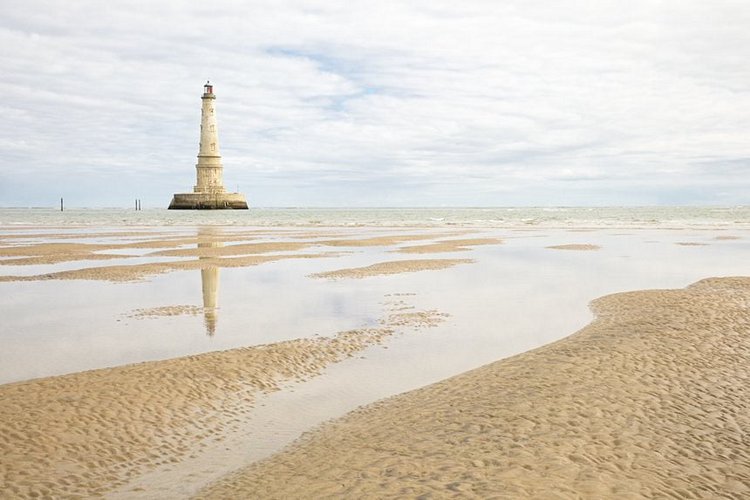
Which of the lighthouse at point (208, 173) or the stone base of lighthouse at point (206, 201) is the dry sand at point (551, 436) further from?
the stone base of lighthouse at point (206, 201)

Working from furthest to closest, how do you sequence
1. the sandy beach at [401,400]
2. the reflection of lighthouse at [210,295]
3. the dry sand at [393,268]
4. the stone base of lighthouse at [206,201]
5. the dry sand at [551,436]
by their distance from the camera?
the stone base of lighthouse at [206,201]
the dry sand at [393,268]
the reflection of lighthouse at [210,295]
the sandy beach at [401,400]
the dry sand at [551,436]

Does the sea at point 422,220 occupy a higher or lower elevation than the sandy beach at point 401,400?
higher

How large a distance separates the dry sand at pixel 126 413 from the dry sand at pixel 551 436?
137 centimetres

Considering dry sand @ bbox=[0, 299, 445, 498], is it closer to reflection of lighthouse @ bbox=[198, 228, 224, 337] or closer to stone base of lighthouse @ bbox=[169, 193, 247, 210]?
reflection of lighthouse @ bbox=[198, 228, 224, 337]

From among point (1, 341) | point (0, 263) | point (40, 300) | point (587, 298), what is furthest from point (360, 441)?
point (0, 263)

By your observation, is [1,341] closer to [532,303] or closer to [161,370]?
[161,370]

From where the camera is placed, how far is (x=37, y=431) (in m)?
6.99

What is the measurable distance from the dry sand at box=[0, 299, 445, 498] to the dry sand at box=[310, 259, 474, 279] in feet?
35.7

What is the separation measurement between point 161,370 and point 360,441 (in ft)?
14.2

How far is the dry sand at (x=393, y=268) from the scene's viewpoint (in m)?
22.0

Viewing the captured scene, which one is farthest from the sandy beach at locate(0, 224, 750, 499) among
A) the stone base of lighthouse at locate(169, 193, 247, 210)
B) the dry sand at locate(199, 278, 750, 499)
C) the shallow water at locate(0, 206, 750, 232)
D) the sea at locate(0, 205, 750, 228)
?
the stone base of lighthouse at locate(169, 193, 247, 210)

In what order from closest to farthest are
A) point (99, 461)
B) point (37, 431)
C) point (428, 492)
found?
point (428, 492)
point (99, 461)
point (37, 431)

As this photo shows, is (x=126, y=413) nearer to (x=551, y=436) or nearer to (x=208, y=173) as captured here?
(x=551, y=436)

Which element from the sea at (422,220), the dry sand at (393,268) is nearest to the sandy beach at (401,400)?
the dry sand at (393,268)
